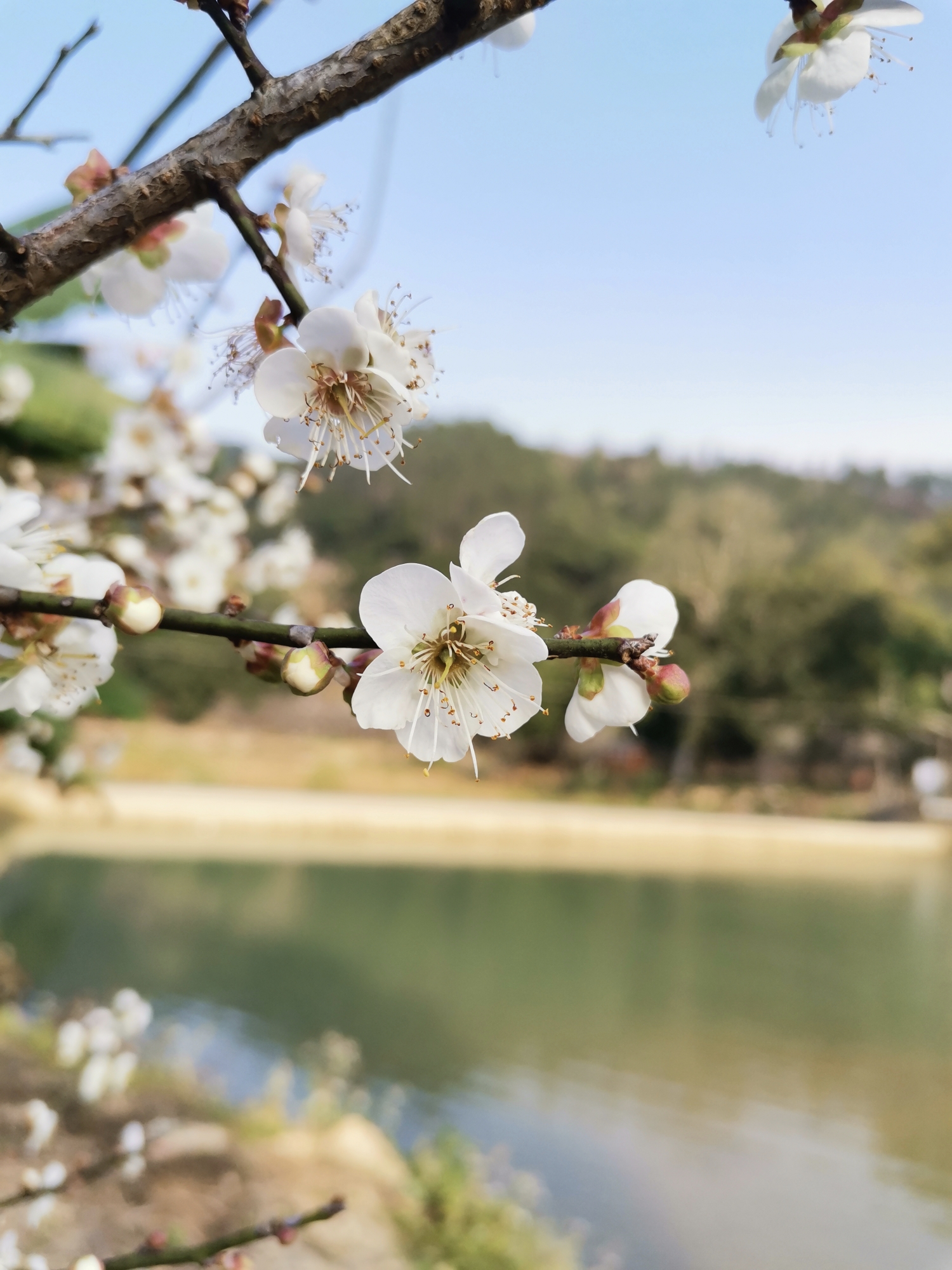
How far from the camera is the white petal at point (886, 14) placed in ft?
1.43

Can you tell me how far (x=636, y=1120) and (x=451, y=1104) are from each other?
662 millimetres

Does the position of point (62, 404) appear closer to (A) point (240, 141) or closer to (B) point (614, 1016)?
(A) point (240, 141)

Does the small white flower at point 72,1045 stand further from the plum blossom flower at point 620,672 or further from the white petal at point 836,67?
the white petal at point 836,67

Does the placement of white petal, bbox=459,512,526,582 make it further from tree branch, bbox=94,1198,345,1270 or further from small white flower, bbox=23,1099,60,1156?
small white flower, bbox=23,1099,60,1156

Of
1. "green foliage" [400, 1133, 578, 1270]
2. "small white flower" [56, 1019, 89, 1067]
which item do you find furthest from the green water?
"small white flower" [56, 1019, 89, 1067]

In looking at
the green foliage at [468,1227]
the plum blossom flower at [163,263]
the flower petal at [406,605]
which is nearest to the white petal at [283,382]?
the flower petal at [406,605]

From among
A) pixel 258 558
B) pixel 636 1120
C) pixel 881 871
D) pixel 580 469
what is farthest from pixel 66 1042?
pixel 580 469

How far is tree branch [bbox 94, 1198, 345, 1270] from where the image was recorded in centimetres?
52

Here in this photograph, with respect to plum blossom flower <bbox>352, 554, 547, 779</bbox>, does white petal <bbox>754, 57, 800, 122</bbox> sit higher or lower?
higher

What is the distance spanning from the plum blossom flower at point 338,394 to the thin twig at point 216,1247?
1.38 feet

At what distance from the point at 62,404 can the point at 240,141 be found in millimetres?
3294

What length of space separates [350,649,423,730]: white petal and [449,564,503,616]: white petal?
0.15 feet

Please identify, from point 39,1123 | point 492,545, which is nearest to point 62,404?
point 39,1123

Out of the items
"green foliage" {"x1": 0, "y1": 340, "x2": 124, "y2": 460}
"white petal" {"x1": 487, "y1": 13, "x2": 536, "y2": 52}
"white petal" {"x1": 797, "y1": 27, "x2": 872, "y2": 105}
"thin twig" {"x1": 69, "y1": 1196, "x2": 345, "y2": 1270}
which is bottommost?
"thin twig" {"x1": 69, "y1": 1196, "x2": 345, "y2": 1270}
